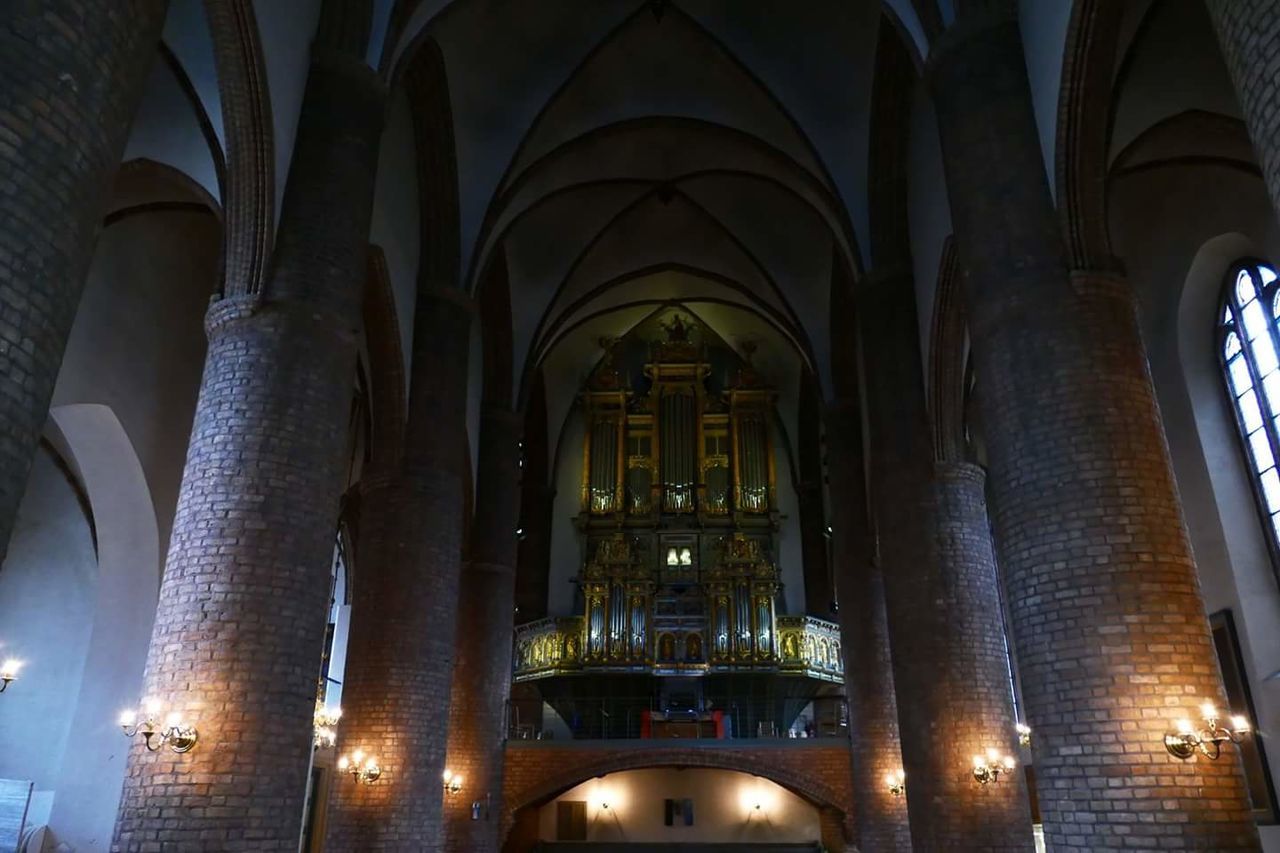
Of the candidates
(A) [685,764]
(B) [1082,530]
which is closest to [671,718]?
(A) [685,764]

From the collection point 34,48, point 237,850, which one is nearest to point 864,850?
point 237,850

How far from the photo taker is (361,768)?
11.7m

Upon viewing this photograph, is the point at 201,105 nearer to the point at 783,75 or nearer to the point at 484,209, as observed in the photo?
the point at 484,209

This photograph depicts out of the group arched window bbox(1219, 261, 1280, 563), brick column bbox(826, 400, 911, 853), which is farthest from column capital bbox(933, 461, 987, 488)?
brick column bbox(826, 400, 911, 853)

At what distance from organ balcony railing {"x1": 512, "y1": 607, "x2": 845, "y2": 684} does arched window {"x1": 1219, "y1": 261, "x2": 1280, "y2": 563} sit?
11142 millimetres

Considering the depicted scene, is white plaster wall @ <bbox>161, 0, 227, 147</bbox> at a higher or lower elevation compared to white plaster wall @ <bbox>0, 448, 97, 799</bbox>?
higher

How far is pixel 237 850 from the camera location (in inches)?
278

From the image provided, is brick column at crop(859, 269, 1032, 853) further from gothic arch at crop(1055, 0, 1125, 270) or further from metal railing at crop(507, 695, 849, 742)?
metal railing at crop(507, 695, 849, 742)

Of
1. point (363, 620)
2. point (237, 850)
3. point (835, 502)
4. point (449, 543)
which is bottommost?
point (237, 850)

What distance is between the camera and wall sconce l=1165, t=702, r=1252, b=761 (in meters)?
6.68

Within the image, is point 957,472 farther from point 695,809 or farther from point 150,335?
point 695,809

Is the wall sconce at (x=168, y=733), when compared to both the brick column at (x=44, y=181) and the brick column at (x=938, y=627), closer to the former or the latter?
the brick column at (x=44, y=181)

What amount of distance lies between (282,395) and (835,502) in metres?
11.9

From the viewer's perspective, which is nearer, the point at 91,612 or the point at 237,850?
the point at 237,850
